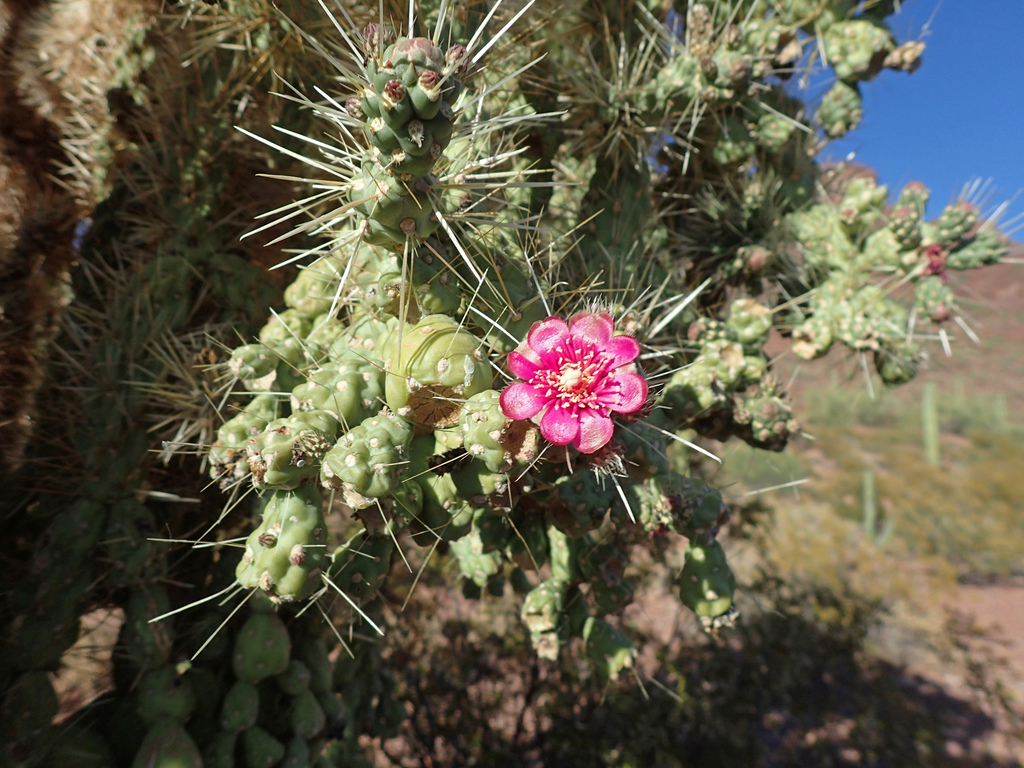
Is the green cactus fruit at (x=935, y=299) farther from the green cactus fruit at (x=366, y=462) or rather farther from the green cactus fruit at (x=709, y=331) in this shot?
the green cactus fruit at (x=366, y=462)

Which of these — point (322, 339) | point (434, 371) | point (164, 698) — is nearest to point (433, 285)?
point (434, 371)

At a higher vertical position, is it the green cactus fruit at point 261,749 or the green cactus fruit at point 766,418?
the green cactus fruit at point 766,418

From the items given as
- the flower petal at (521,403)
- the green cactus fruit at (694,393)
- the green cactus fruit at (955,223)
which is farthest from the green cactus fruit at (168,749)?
the green cactus fruit at (955,223)

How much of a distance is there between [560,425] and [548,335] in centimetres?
17

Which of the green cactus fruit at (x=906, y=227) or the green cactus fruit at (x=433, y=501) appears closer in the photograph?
the green cactus fruit at (x=433, y=501)

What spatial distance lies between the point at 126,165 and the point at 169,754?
1835mm

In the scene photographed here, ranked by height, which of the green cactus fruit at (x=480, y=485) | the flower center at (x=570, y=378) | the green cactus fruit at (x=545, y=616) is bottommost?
the green cactus fruit at (x=545, y=616)

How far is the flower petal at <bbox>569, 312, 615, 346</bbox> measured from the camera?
3.53 ft

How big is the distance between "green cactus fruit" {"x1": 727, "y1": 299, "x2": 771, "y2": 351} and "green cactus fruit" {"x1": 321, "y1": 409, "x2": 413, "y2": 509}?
4.15 feet

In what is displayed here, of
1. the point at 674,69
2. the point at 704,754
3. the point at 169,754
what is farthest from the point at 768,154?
the point at 704,754

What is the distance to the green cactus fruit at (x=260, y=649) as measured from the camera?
1569mm

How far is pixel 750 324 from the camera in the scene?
6.31ft

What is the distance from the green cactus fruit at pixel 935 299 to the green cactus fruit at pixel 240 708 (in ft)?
8.14

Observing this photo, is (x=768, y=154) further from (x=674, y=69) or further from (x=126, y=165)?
(x=126, y=165)
